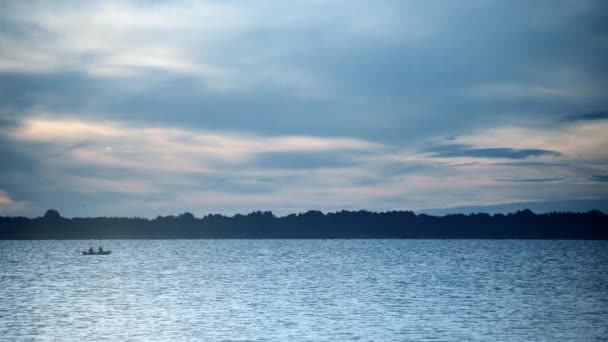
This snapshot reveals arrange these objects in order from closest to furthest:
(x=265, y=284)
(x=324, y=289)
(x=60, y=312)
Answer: (x=60, y=312)
(x=324, y=289)
(x=265, y=284)

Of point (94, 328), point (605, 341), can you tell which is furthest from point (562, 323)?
point (94, 328)

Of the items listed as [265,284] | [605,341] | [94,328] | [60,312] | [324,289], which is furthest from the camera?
[265,284]

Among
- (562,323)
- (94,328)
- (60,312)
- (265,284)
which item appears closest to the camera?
(94,328)

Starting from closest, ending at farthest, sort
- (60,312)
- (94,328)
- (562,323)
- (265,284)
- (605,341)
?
1. (605,341)
2. (94,328)
3. (562,323)
4. (60,312)
5. (265,284)

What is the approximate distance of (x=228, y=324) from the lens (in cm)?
5178

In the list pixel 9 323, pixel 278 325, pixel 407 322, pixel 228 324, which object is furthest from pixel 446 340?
pixel 9 323

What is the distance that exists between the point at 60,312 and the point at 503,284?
55.8 meters

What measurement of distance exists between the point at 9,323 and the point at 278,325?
66.4 ft

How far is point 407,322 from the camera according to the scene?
53125 millimetres

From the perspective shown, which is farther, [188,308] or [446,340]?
[188,308]

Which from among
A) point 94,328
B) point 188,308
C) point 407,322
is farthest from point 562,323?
point 94,328

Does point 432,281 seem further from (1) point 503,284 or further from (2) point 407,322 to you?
(2) point 407,322

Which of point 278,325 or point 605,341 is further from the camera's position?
point 278,325

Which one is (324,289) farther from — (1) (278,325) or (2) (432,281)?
(1) (278,325)
